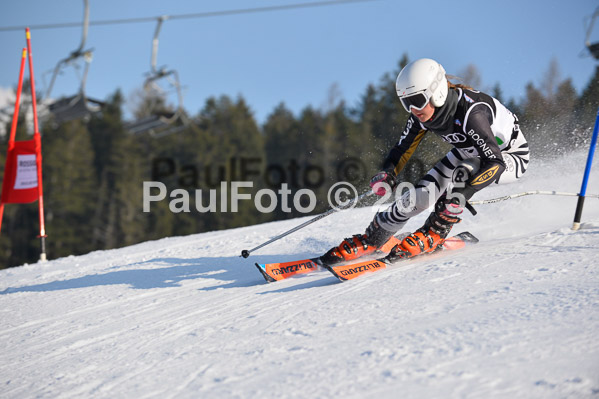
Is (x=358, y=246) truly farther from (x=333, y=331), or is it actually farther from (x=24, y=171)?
(x=24, y=171)

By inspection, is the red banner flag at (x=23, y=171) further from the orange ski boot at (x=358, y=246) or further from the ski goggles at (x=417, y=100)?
the ski goggles at (x=417, y=100)

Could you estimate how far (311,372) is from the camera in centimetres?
204

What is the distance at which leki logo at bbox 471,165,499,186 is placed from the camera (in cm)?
373

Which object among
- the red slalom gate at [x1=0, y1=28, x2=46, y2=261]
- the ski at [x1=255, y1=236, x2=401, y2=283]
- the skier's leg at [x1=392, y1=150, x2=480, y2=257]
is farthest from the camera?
the red slalom gate at [x1=0, y1=28, x2=46, y2=261]

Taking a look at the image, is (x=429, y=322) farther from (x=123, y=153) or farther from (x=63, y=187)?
(x=123, y=153)

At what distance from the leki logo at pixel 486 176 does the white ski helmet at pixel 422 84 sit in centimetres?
64

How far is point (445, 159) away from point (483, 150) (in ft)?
1.89

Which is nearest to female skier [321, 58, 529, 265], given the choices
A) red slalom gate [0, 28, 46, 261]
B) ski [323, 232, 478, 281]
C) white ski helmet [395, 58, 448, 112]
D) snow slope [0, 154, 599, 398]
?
white ski helmet [395, 58, 448, 112]

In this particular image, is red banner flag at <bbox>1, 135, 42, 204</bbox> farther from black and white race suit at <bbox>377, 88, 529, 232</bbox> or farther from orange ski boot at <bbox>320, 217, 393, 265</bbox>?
black and white race suit at <bbox>377, 88, 529, 232</bbox>

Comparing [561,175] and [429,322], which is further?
[561,175]

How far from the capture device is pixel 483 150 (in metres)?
3.74

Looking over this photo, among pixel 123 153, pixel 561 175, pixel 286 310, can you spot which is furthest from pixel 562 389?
pixel 123 153

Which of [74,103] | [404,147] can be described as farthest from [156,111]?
[404,147]

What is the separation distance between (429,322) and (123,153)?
3905 cm
